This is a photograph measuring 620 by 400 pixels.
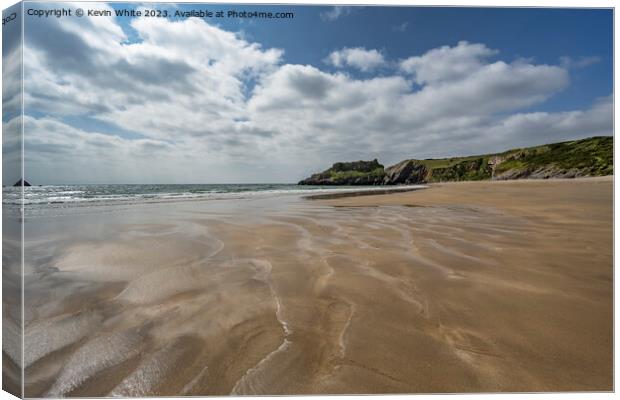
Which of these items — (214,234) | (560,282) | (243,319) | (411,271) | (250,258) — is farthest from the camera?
(214,234)

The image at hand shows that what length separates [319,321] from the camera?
1792 millimetres

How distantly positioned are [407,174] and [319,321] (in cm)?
8613

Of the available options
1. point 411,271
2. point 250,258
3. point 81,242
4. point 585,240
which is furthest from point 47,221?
point 585,240

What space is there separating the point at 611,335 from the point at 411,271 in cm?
131

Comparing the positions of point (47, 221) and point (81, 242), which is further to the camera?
point (47, 221)

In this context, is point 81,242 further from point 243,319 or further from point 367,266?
point 367,266

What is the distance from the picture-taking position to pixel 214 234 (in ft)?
14.7

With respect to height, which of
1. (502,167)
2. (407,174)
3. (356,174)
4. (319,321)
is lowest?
(319,321)

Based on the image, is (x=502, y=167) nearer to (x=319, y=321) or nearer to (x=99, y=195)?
(x=99, y=195)

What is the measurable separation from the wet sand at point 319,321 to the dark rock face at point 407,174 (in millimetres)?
78420

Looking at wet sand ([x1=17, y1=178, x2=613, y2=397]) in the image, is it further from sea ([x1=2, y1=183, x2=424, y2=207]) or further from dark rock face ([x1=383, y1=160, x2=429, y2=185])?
dark rock face ([x1=383, y1=160, x2=429, y2=185])

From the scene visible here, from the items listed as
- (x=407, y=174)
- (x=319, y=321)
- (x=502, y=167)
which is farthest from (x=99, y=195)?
(x=407, y=174)

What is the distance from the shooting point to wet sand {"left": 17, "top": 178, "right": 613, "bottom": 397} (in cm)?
143

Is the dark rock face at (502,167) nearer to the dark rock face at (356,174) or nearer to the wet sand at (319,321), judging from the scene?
the dark rock face at (356,174)
